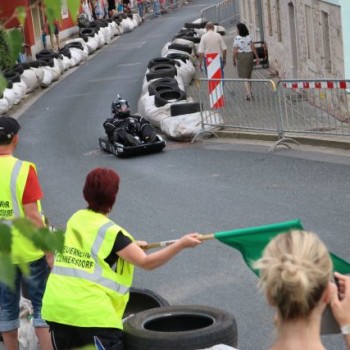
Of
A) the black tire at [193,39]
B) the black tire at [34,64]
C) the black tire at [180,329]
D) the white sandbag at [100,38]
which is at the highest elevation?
the black tire at [180,329]

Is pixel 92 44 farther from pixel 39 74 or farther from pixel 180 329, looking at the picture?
pixel 180 329

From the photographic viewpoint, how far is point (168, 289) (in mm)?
10516

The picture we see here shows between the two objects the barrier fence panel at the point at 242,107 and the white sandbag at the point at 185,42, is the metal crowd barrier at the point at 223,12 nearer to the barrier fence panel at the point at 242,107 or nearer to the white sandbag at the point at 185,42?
the white sandbag at the point at 185,42

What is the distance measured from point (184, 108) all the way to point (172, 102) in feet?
4.23

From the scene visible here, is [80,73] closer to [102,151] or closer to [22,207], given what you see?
[102,151]

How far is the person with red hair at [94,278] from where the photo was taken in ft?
20.5

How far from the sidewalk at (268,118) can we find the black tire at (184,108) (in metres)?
0.25

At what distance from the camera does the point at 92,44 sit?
4469 centimetres

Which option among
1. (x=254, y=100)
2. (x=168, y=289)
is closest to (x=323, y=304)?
(x=168, y=289)

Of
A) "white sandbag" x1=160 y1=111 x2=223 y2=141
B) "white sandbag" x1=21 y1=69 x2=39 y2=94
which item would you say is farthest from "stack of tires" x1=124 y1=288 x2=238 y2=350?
"white sandbag" x1=21 y1=69 x2=39 y2=94

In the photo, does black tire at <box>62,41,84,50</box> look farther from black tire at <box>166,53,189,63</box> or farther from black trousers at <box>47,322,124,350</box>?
black trousers at <box>47,322,124,350</box>

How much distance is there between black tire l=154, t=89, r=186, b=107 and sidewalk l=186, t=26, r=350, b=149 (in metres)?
1.57

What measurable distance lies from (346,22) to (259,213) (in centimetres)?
881

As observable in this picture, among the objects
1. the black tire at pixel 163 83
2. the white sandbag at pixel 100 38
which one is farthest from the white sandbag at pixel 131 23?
the black tire at pixel 163 83
